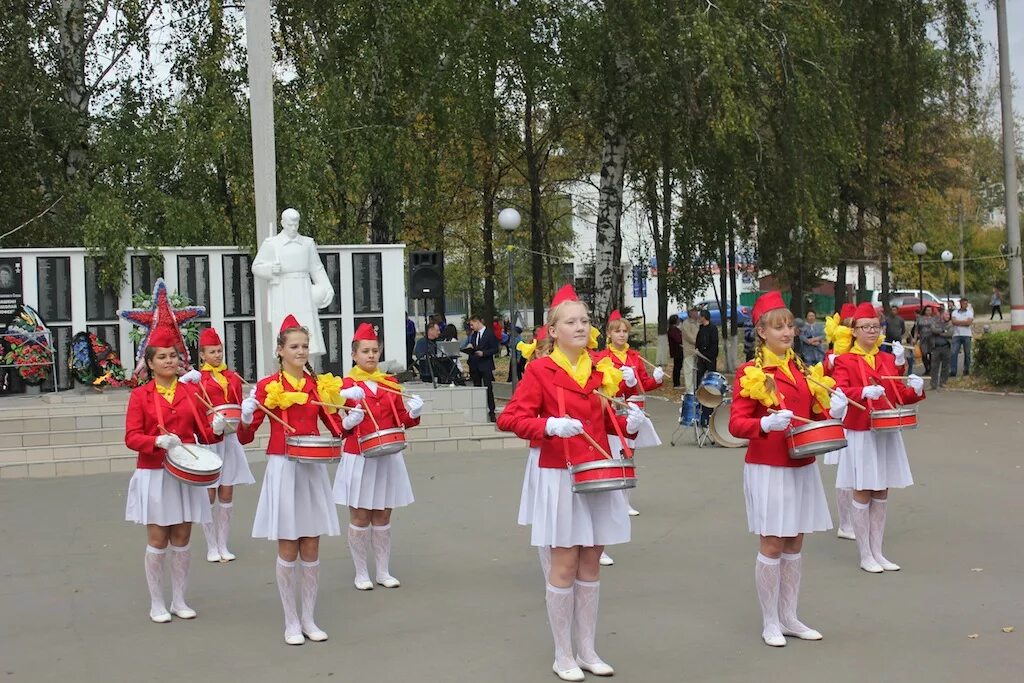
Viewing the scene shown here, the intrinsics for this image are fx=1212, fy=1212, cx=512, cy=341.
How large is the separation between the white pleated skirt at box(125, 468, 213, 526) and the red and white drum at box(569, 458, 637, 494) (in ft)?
8.62

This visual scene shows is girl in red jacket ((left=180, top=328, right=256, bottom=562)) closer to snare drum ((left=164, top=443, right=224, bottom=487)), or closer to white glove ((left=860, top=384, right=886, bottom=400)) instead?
snare drum ((left=164, top=443, right=224, bottom=487))

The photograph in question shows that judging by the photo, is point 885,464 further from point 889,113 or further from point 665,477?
point 889,113

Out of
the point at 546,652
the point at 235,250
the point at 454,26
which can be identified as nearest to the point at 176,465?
the point at 546,652

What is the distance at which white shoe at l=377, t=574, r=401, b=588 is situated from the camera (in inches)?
318

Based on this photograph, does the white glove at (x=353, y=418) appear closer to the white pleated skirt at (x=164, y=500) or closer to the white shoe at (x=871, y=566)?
the white pleated skirt at (x=164, y=500)

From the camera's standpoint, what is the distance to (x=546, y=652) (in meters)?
6.44

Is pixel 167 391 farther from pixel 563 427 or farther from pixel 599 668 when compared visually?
pixel 599 668

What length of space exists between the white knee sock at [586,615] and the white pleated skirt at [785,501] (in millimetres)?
1042

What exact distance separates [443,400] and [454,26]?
8.38m

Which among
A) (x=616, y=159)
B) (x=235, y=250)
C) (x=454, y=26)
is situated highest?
(x=454, y=26)

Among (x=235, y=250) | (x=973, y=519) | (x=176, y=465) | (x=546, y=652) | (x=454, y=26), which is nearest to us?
(x=546, y=652)

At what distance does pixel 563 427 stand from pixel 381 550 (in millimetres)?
3094

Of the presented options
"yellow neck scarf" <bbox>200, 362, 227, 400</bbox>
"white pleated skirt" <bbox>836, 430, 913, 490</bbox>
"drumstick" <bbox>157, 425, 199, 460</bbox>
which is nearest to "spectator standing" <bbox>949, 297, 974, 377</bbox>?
"white pleated skirt" <bbox>836, 430, 913, 490</bbox>

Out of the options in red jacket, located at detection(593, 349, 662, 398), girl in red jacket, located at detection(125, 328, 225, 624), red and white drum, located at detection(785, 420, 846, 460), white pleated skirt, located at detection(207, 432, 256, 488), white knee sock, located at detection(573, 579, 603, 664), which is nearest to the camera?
white knee sock, located at detection(573, 579, 603, 664)
